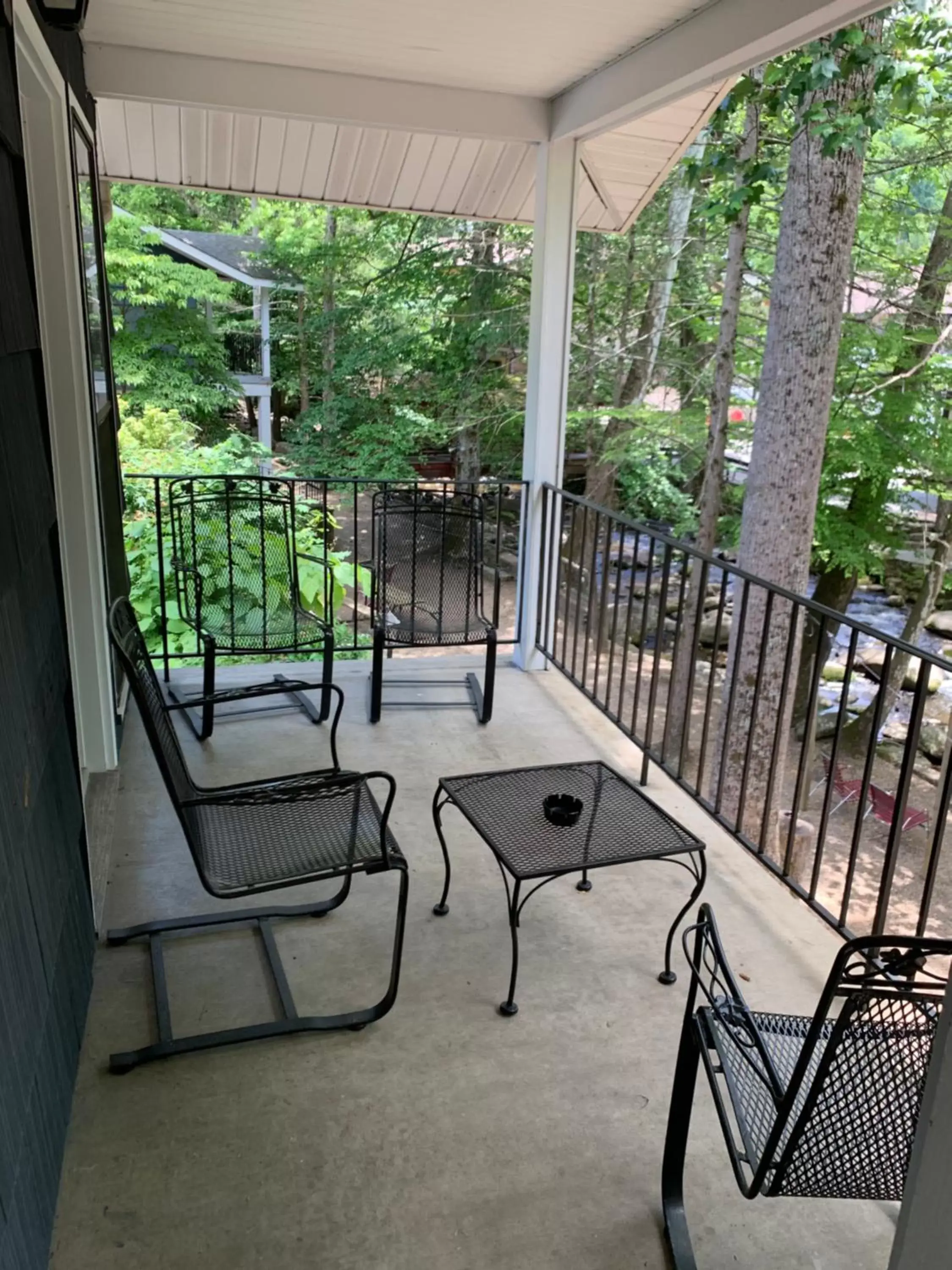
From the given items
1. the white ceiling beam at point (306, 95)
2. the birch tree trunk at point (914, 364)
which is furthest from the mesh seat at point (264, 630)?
the birch tree trunk at point (914, 364)

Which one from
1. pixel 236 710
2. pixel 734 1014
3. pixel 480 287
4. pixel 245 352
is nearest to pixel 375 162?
pixel 236 710

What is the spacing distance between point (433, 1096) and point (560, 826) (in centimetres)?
67

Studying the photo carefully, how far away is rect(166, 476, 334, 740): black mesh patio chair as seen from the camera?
366cm

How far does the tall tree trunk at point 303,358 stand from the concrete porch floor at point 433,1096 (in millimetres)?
10935

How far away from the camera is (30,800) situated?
1540 mm

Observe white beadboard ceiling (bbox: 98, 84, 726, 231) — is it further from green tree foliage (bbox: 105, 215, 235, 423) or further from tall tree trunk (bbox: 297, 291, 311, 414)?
tall tree trunk (bbox: 297, 291, 311, 414)

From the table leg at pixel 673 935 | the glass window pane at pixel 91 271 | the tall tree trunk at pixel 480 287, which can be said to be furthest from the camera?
the tall tree trunk at pixel 480 287

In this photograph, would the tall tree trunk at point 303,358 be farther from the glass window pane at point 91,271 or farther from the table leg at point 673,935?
the table leg at point 673,935

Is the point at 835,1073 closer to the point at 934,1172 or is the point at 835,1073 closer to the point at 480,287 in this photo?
the point at 934,1172

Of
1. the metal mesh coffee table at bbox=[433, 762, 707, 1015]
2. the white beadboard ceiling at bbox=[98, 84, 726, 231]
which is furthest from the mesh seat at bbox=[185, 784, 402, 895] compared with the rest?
the white beadboard ceiling at bbox=[98, 84, 726, 231]

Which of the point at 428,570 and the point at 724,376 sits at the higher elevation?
the point at 724,376

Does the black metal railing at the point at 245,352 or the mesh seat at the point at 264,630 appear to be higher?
the black metal railing at the point at 245,352

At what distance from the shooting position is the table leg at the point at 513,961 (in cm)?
208

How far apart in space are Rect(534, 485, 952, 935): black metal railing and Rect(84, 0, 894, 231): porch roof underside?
4.86 feet
